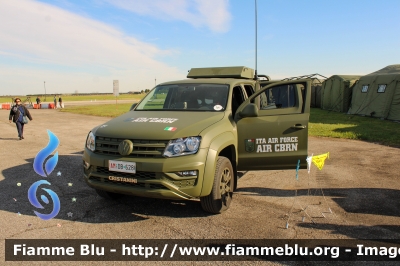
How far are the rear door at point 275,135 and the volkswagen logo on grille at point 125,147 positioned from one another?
5.79 feet

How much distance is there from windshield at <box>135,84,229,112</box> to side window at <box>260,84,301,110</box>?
854mm

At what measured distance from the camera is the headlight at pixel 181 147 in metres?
3.77

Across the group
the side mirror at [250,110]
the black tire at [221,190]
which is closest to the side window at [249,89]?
the side mirror at [250,110]

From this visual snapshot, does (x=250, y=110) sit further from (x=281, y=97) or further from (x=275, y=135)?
(x=281, y=97)

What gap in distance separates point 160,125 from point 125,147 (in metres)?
0.58

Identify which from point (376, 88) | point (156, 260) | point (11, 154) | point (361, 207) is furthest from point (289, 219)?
point (376, 88)

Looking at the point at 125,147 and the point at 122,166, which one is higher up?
the point at 125,147

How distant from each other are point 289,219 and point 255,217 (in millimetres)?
460

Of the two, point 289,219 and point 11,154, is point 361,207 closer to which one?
point 289,219

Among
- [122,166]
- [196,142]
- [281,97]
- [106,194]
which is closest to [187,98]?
[196,142]

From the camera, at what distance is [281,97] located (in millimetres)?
5664

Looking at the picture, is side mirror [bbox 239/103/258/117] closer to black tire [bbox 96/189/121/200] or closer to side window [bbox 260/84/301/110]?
side window [bbox 260/84/301/110]

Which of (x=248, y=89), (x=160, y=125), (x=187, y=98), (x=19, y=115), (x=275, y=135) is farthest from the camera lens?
(x=19, y=115)

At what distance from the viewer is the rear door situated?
4.67m
